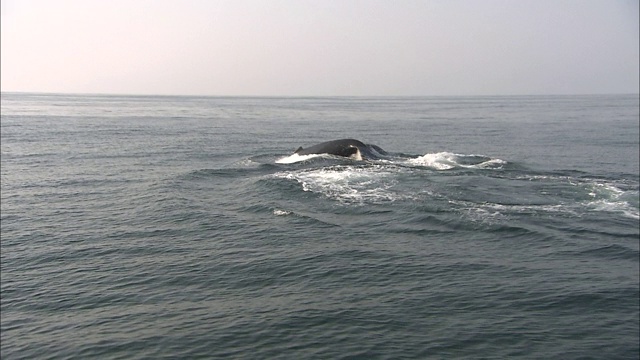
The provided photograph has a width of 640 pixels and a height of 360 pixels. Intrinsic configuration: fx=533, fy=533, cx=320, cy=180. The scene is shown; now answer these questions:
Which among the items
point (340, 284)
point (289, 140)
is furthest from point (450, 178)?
point (289, 140)

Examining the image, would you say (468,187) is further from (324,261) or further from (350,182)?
(324,261)

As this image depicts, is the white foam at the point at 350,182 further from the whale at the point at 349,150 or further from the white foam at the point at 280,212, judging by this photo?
the whale at the point at 349,150

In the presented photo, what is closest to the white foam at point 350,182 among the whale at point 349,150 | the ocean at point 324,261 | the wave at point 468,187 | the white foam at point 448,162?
the wave at point 468,187

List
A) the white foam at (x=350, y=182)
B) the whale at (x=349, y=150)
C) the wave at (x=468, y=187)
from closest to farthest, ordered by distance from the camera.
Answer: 1. the wave at (x=468, y=187)
2. the white foam at (x=350, y=182)
3. the whale at (x=349, y=150)

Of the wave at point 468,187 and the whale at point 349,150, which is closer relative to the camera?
the wave at point 468,187

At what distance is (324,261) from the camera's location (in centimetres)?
2092

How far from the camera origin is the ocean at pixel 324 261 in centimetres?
1484

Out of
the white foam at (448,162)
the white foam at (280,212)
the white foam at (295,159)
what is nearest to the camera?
the white foam at (280,212)

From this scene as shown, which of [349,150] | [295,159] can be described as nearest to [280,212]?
[349,150]

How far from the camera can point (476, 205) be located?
27.5 m

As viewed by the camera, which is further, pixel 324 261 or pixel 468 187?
pixel 468 187

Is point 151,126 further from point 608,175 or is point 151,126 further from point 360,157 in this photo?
point 608,175

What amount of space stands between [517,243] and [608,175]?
65.6 feet

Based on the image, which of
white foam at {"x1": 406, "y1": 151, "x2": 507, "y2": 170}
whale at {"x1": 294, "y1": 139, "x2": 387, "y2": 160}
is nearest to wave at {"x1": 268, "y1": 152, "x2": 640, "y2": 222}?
white foam at {"x1": 406, "y1": 151, "x2": 507, "y2": 170}
